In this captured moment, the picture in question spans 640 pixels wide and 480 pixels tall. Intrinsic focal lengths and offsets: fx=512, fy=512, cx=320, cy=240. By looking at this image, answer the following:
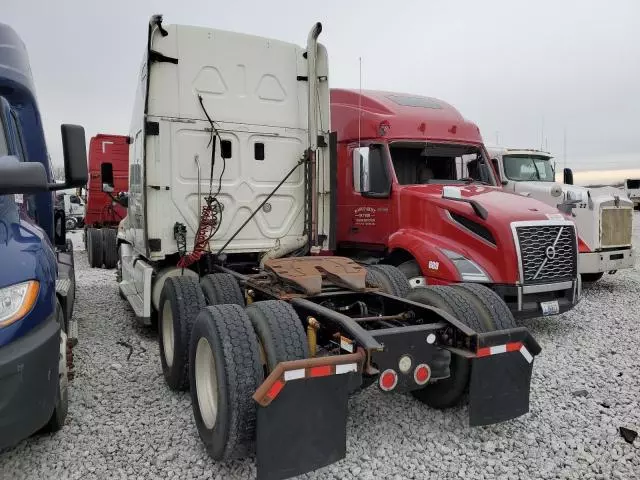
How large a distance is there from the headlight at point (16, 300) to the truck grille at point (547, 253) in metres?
4.82

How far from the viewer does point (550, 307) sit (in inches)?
229

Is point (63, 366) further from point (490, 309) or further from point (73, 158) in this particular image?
point (490, 309)

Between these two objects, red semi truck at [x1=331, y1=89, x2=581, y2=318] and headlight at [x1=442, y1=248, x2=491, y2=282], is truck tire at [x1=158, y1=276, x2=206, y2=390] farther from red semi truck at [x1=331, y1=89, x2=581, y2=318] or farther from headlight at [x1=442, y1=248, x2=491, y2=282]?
headlight at [x1=442, y1=248, x2=491, y2=282]

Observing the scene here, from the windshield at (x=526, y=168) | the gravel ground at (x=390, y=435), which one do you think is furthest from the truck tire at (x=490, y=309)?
the windshield at (x=526, y=168)

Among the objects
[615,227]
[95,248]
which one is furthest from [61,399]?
[95,248]

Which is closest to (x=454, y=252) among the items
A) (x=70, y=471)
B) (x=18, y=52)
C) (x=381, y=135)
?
(x=381, y=135)

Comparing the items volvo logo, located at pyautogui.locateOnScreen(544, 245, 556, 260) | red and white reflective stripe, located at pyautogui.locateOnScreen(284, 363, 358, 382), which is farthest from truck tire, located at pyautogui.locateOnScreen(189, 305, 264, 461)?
volvo logo, located at pyautogui.locateOnScreen(544, 245, 556, 260)

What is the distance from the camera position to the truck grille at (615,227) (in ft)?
28.3

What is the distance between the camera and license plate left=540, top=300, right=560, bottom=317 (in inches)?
227

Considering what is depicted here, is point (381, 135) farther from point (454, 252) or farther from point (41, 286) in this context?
point (41, 286)

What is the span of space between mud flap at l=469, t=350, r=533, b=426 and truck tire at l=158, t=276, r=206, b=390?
87.0 inches

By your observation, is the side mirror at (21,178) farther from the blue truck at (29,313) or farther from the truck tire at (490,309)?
the truck tire at (490,309)

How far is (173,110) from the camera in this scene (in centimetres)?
541

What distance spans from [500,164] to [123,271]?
683cm
